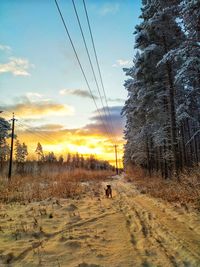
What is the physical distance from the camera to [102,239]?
5578 millimetres

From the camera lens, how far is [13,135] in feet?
118

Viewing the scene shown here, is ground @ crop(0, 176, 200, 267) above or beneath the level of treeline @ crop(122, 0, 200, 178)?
beneath

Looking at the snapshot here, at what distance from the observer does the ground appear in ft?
14.2

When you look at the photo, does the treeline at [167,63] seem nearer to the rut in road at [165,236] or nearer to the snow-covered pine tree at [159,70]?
the snow-covered pine tree at [159,70]

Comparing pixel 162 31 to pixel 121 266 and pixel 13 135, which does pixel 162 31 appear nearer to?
pixel 121 266

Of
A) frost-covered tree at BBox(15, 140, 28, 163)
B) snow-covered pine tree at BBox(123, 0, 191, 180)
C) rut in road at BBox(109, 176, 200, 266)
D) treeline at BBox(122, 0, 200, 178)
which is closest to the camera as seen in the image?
rut in road at BBox(109, 176, 200, 266)

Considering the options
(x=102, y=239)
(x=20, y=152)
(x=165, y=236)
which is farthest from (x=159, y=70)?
(x=20, y=152)

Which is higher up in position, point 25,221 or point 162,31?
point 162,31

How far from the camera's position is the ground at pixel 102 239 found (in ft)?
14.2

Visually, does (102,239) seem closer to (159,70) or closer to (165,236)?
(165,236)

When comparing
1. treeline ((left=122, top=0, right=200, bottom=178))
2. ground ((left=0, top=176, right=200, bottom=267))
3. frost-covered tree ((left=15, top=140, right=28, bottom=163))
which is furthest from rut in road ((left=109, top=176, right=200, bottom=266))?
frost-covered tree ((left=15, top=140, right=28, bottom=163))

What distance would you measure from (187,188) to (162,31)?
10300 mm

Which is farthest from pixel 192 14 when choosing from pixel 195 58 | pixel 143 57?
pixel 143 57

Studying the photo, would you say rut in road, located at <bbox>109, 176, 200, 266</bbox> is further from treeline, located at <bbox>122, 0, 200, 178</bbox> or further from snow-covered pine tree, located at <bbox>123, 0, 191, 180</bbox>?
snow-covered pine tree, located at <bbox>123, 0, 191, 180</bbox>
